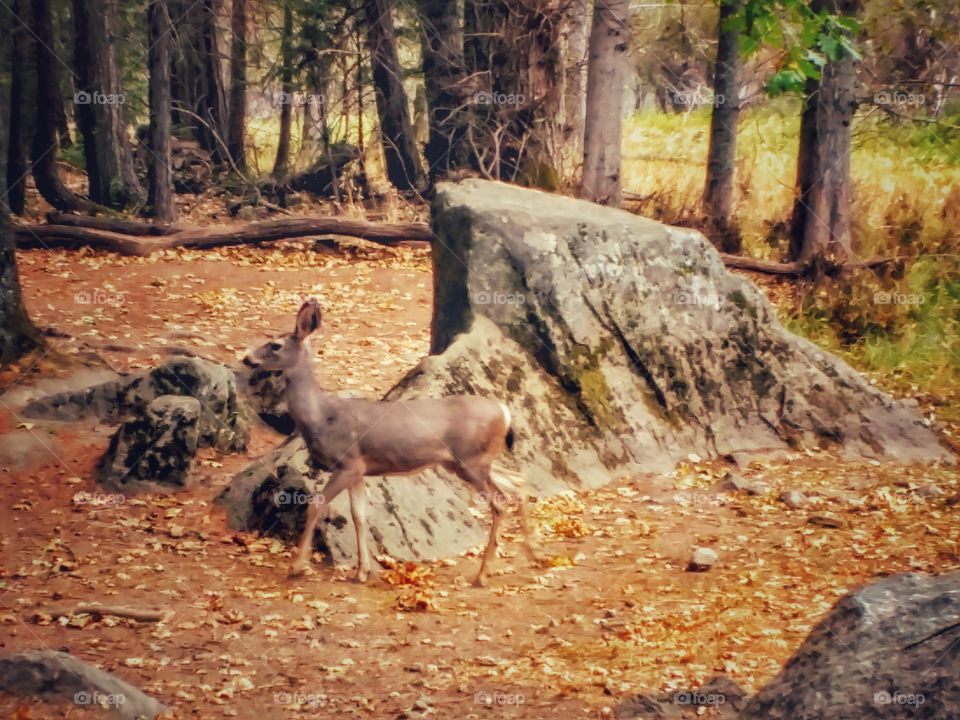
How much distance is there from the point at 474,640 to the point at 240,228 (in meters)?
11.0

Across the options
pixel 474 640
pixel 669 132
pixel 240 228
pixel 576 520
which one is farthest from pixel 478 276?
pixel 669 132

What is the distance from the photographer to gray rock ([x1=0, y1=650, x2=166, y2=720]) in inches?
222

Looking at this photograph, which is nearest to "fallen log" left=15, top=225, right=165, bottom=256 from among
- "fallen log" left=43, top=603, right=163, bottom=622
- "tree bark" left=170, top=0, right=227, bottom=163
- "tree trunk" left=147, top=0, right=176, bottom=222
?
"tree trunk" left=147, top=0, right=176, bottom=222

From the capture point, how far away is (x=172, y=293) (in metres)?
14.6

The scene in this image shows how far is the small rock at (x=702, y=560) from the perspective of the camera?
838 cm

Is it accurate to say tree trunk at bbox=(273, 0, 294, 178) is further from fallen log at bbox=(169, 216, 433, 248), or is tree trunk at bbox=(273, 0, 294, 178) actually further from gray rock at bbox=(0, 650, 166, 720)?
gray rock at bbox=(0, 650, 166, 720)

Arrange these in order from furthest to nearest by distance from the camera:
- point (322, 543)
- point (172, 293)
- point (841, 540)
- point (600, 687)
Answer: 1. point (172, 293)
2. point (841, 540)
3. point (322, 543)
4. point (600, 687)

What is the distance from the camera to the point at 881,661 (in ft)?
14.1

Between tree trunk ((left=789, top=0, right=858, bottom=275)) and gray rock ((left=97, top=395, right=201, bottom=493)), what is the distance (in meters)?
8.82

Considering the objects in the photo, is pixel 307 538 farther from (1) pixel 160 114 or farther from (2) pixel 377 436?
(1) pixel 160 114

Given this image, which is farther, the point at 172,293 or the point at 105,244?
the point at 105,244

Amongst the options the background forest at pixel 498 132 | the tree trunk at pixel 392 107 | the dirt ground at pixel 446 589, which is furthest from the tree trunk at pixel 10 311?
the tree trunk at pixel 392 107

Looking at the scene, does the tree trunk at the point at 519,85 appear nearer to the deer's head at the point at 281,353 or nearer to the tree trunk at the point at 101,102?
the tree trunk at the point at 101,102

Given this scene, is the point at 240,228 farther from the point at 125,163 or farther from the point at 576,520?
the point at 576,520
